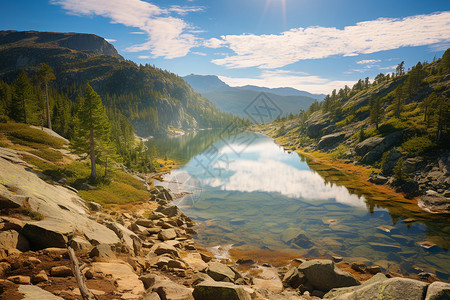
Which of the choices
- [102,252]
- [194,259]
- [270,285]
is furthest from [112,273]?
[270,285]

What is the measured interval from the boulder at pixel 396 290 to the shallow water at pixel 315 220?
1807cm

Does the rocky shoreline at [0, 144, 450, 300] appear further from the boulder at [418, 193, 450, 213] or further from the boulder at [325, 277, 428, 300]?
the boulder at [418, 193, 450, 213]

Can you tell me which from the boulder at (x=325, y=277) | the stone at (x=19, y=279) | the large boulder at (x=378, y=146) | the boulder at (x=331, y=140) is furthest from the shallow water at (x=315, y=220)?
the boulder at (x=331, y=140)

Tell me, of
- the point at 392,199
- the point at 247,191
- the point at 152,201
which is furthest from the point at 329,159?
the point at 152,201

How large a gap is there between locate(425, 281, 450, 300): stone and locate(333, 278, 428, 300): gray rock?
0.36m

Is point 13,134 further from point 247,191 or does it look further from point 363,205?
point 363,205

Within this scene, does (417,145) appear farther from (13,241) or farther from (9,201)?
(9,201)

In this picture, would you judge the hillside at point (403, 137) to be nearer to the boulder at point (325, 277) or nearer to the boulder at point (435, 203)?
the boulder at point (435, 203)

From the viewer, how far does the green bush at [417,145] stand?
6026 centimetres

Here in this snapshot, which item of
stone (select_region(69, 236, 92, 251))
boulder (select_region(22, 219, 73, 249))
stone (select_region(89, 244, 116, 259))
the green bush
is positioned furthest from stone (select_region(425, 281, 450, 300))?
the green bush

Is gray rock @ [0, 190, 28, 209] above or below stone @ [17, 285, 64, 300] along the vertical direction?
above

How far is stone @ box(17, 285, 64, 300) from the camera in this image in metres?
7.56

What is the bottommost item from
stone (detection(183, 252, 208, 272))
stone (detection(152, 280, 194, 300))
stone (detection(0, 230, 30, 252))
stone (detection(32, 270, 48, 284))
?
stone (detection(183, 252, 208, 272))

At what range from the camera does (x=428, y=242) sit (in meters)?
30.3
